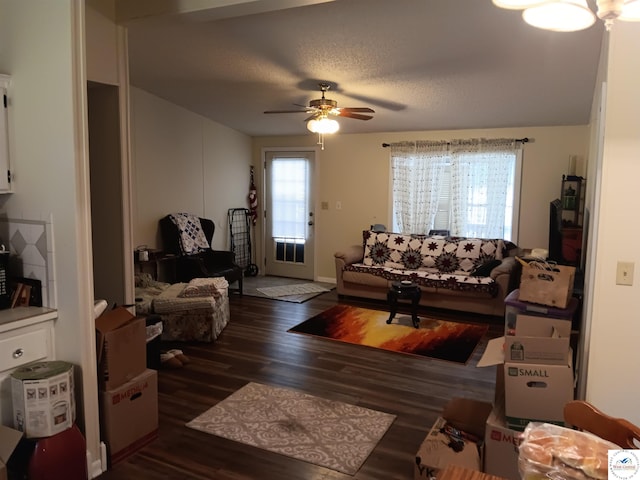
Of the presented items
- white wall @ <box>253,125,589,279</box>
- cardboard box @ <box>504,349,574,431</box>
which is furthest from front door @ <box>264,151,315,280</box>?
cardboard box @ <box>504,349,574,431</box>

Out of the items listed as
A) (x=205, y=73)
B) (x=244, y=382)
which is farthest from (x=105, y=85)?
(x=244, y=382)

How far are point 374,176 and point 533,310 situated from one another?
162 inches

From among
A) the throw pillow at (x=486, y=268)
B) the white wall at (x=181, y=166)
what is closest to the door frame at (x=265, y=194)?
the white wall at (x=181, y=166)

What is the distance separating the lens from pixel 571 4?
124 centimetres

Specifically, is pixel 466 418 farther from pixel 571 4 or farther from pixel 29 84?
pixel 29 84

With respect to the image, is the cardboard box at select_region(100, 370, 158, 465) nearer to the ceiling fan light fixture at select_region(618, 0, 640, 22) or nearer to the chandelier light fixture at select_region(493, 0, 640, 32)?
the chandelier light fixture at select_region(493, 0, 640, 32)

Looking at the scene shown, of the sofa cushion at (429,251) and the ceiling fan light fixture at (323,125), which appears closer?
the ceiling fan light fixture at (323,125)

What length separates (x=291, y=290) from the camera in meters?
6.57

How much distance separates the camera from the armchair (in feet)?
18.0

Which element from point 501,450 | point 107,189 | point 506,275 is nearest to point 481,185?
point 506,275

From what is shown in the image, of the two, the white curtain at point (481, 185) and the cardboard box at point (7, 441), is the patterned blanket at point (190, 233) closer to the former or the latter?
the white curtain at point (481, 185)

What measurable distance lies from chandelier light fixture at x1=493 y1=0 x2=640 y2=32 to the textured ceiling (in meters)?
1.51

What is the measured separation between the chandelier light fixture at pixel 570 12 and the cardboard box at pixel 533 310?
193cm

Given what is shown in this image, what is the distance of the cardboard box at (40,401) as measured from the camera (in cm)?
203
